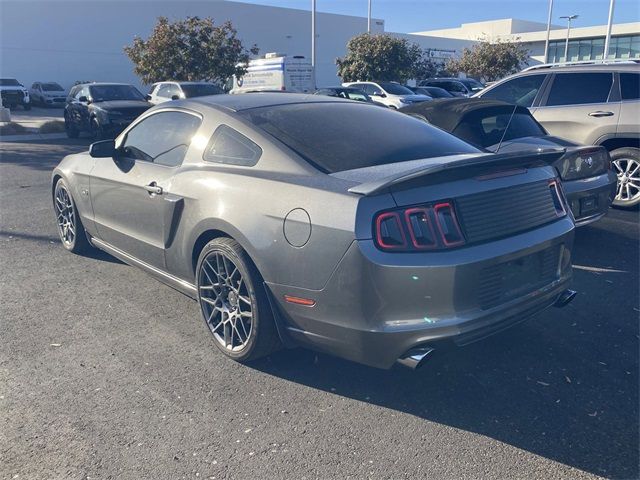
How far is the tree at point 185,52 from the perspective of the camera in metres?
20.8

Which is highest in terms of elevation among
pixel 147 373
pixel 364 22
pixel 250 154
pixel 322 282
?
pixel 364 22

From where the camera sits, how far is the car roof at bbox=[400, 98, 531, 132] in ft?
20.8

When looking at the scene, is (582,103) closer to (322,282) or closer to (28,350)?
(322,282)

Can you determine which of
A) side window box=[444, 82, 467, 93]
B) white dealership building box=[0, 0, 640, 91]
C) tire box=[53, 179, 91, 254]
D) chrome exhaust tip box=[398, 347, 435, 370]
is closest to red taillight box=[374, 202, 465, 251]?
chrome exhaust tip box=[398, 347, 435, 370]

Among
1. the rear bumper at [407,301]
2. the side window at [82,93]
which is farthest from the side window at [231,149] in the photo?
the side window at [82,93]

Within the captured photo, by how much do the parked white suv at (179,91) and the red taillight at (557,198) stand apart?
49.2ft

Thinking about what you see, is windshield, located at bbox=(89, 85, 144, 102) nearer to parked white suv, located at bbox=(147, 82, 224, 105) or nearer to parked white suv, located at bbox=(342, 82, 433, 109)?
parked white suv, located at bbox=(147, 82, 224, 105)

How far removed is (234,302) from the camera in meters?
3.66

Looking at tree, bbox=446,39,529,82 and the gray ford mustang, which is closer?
the gray ford mustang

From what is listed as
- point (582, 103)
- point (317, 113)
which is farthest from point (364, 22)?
point (317, 113)

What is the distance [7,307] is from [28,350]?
2.93ft

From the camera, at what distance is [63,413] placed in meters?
3.17

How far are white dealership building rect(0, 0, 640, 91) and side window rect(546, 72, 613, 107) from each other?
38299 millimetres

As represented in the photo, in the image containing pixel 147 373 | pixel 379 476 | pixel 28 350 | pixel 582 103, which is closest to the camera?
pixel 379 476
